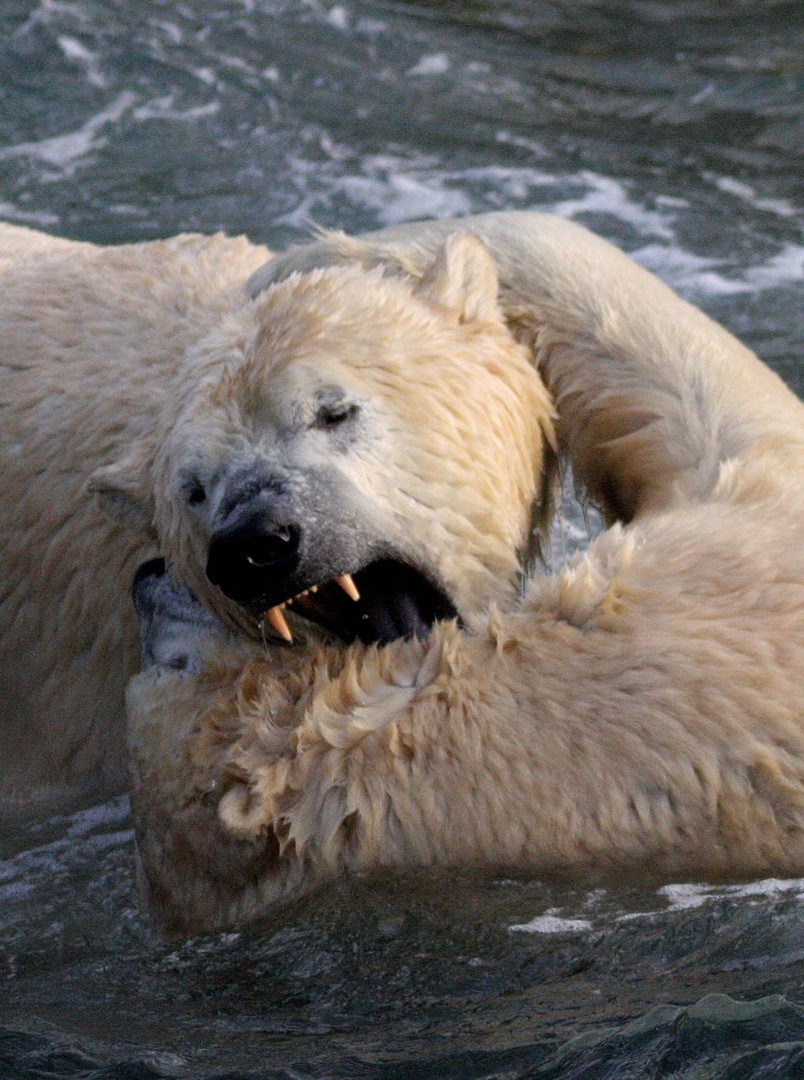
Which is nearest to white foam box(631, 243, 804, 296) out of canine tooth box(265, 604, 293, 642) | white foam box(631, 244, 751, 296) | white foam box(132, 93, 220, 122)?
white foam box(631, 244, 751, 296)

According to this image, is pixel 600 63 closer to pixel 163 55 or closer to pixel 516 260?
pixel 163 55

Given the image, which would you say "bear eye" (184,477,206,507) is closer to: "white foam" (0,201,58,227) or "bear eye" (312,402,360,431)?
"bear eye" (312,402,360,431)

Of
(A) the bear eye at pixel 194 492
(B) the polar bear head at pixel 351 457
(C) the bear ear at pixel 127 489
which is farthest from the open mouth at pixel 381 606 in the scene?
(C) the bear ear at pixel 127 489

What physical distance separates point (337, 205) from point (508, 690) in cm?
471

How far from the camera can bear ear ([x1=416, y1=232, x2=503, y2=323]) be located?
10.8 ft

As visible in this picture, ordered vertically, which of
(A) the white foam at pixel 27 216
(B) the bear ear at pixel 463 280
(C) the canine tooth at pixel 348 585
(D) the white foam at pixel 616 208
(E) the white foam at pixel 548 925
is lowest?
(E) the white foam at pixel 548 925

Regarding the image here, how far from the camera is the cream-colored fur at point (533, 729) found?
265cm

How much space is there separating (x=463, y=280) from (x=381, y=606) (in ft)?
2.27

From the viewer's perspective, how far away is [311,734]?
279 cm

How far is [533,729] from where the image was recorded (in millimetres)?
2699

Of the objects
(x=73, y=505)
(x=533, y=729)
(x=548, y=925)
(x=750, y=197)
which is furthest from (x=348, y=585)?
(x=750, y=197)

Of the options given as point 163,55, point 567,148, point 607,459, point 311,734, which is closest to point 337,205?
point 567,148

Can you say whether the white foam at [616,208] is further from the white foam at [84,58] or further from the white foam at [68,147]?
the white foam at [84,58]

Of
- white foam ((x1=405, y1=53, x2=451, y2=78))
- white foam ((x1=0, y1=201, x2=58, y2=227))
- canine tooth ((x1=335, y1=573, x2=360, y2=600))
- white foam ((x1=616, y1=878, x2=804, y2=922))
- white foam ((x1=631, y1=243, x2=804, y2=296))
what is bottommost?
white foam ((x1=616, y1=878, x2=804, y2=922))
